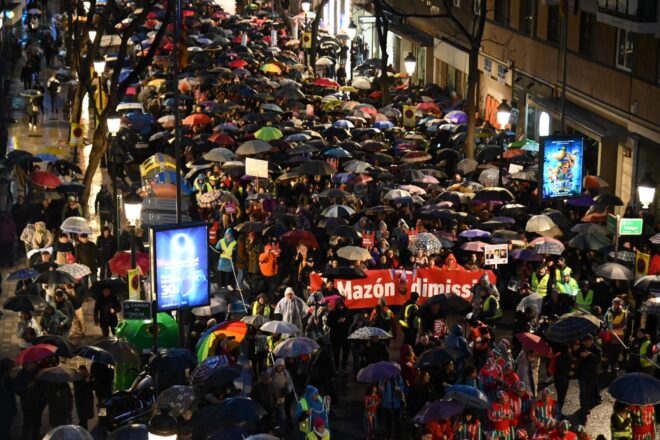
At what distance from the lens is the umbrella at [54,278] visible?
82.3 feet

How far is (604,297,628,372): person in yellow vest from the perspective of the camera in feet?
77.3

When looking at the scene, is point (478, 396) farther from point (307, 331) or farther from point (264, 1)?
point (264, 1)

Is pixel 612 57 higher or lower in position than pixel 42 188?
higher

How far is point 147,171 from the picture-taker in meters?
36.1

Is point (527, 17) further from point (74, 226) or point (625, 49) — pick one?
point (74, 226)

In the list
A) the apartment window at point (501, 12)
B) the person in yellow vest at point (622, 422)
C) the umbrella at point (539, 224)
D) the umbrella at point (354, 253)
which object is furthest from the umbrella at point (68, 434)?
the apartment window at point (501, 12)

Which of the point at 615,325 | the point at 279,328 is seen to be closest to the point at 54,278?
the point at 279,328

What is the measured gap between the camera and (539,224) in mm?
28891

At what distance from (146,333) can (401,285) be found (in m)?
5.38

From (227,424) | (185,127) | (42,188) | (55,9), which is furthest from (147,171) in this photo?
(55,9)

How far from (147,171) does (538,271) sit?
13.5 m

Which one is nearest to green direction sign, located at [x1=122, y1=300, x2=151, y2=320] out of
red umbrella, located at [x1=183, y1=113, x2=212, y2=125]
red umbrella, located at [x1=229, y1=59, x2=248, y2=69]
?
red umbrella, located at [x1=183, y1=113, x2=212, y2=125]

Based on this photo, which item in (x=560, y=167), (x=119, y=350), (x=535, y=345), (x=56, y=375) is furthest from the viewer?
(x=560, y=167)

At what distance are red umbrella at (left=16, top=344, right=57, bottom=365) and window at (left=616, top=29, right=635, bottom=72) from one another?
69.8 feet
